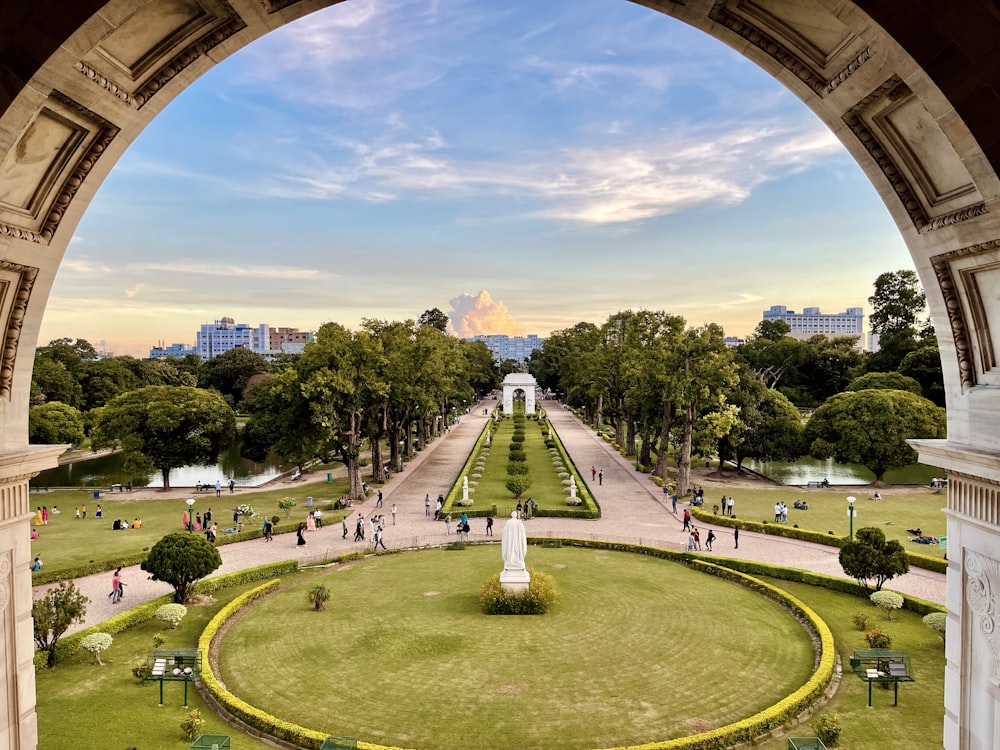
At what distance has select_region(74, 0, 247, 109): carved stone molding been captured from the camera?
21.8ft

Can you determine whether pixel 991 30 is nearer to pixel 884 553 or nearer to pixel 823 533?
pixel 884 553

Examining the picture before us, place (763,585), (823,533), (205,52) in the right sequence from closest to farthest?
1. (205,52)
2. (763,585)
3. (823,533)

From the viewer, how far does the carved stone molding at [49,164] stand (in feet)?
21.8

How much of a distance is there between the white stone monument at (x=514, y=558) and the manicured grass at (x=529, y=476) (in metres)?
13.4

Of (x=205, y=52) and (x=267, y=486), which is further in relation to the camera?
(x=267, y=486)

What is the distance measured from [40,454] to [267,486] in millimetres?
36659

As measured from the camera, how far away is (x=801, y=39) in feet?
23.1

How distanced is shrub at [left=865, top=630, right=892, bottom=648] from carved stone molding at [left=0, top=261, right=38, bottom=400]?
19391 millimetres

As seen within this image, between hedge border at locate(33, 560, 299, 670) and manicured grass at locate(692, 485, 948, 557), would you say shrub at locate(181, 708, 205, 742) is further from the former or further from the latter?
manicured grass at locate(692, 485, 948, 557)

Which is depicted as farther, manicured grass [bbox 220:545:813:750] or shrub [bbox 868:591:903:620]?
shrub [bbox 868:591:903:620]

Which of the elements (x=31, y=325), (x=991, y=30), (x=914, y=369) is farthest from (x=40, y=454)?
(x=914, y=369)

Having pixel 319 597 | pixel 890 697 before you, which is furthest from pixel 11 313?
pixel 890 697

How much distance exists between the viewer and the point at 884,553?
67.9ft

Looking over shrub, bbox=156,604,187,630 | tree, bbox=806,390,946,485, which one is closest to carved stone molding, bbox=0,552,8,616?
shrub, bbox=156,604,187,630
